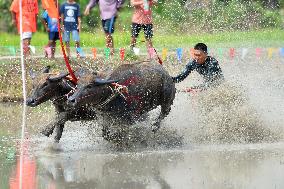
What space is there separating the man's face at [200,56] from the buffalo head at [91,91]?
7.72 ft

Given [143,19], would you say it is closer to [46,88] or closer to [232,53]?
[232,53]

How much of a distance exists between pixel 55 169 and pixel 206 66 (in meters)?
4.19

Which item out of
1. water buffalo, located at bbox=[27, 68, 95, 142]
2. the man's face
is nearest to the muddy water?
water buffalo, located at bbox=[27, 68, 95, 142]

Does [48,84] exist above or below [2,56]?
Answer: above

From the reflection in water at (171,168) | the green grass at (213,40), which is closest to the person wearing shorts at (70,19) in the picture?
the green grass at (213,40)

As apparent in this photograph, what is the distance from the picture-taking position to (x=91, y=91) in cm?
1271

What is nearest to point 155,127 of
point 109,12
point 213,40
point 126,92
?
point 126,92

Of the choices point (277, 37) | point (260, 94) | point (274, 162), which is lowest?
point (277, 37)

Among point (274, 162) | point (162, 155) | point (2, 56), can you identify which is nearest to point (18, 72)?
point (2, 56)

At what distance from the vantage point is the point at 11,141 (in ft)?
46.4

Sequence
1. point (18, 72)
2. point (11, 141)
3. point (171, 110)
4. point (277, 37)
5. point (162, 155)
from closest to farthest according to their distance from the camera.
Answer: point (162, 155) < point (11, 141) < point (171, 110) < point (18, 72) < point (277, 37)

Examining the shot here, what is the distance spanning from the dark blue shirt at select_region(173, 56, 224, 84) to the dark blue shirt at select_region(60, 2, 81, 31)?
18.5ft

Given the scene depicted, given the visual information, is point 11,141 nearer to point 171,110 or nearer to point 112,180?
point 171,110

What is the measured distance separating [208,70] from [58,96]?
2.86 meters
